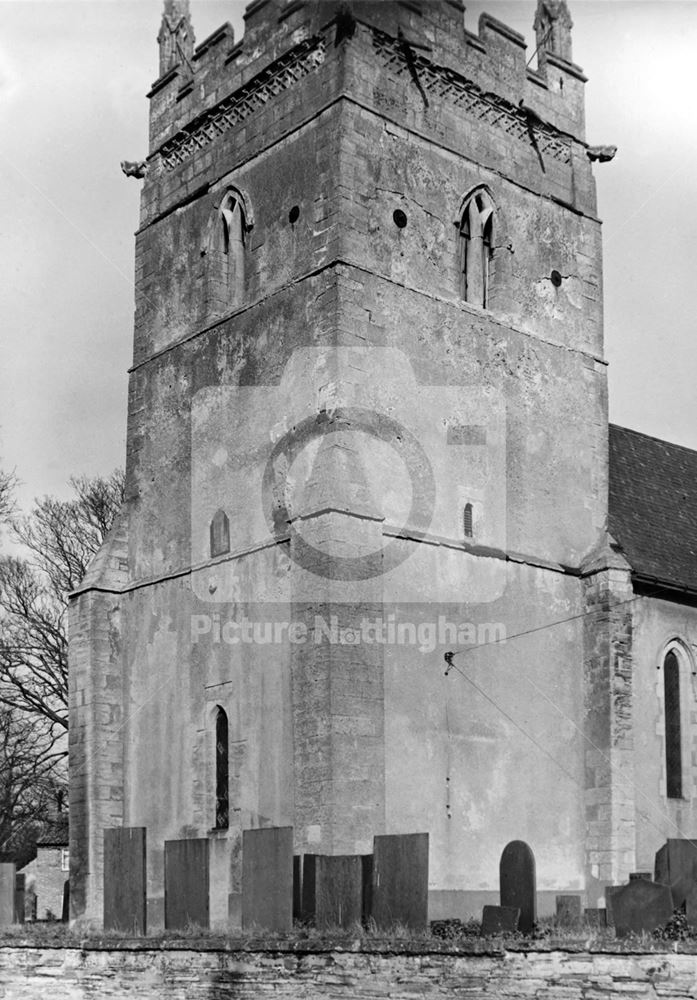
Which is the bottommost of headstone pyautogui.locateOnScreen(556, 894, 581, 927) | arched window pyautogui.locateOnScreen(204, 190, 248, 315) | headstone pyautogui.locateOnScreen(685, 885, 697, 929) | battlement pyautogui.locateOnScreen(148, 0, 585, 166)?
headstone pyautogui.locateOnScreen(556, 894, 581, 927)

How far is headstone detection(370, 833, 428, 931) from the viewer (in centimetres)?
1426

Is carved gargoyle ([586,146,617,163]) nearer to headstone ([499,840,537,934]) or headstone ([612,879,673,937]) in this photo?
headstone ([499,840,537,934])

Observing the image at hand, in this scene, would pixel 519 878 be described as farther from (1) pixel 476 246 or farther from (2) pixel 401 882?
(1) pixel 476 246

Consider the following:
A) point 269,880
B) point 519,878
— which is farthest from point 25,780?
point 519,878

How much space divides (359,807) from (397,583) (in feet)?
10.9

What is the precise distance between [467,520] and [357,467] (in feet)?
7.90

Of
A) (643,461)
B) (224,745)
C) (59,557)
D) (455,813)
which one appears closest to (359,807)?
(455,813)

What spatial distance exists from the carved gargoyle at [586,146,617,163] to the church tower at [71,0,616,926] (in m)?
0.22

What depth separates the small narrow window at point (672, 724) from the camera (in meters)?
23.3

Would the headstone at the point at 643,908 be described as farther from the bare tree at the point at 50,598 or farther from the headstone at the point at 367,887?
the bare tree at the point at 50,598

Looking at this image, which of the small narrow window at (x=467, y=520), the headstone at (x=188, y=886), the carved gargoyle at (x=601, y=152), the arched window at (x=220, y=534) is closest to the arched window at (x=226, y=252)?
the arched window at (x=220, y=534)

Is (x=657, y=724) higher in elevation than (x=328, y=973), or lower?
higher

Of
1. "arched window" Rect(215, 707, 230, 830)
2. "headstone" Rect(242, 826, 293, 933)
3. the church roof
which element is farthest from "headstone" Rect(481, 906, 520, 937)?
the church roof

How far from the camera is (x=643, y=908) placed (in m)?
13.2
